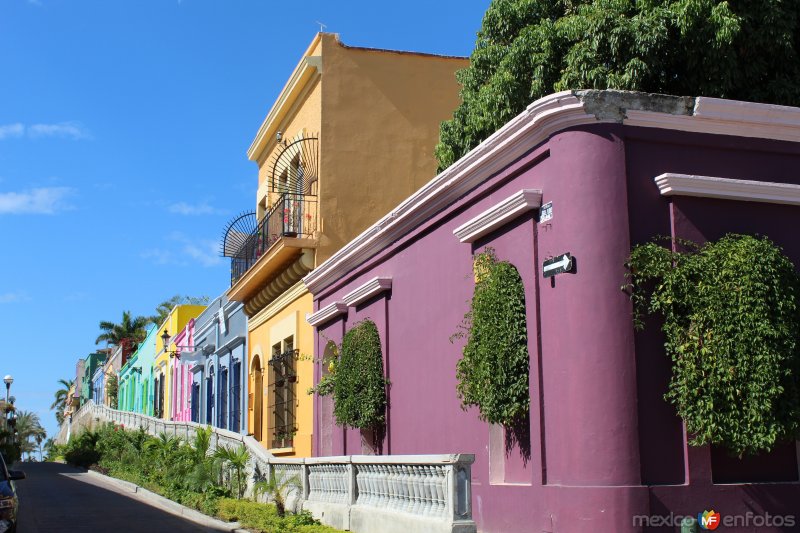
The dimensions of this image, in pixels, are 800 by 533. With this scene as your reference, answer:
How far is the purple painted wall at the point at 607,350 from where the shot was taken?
27.8ft

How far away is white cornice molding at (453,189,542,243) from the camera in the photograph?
9562mm

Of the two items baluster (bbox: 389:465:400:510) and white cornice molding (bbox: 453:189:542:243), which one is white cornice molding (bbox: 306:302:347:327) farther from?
baluster (bbox: 389:465:400:510)

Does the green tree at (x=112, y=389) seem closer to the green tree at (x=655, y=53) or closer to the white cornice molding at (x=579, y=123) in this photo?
the green tree at (x=655, y=53)

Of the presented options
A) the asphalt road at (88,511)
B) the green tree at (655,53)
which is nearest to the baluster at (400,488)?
the asphalt road at (88,511)

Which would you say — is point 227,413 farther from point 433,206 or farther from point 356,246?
point 433,206

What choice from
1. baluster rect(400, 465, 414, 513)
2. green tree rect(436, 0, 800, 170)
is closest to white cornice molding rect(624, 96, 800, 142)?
baluster rect(400, 465, 414, 513)

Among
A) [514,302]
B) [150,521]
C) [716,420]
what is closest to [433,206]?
[514,302]

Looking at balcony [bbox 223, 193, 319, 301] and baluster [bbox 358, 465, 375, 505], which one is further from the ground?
balcony [bbox 223, 193, 319, 301]

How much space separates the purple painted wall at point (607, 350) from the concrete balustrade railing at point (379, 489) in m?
0.92

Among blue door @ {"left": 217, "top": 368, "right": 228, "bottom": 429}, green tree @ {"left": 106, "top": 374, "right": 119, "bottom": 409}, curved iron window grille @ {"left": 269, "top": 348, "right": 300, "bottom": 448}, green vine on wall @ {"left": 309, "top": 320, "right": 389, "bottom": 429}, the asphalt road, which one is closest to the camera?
green vine on wall @ {"left": 309, "top": 320, "right": 389, "bottom": 429}

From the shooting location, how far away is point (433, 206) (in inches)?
484

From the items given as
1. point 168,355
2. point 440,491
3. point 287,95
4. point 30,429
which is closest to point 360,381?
point 440,491

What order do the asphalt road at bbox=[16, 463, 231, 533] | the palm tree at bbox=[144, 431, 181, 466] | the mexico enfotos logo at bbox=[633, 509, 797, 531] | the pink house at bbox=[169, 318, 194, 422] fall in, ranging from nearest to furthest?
1. the mexico enfotos logo at bbox=[633, 509, 797, 531]
2. the asphalt road at bbox=[16, 463, 231, 533]
3. the palm tree at bbox=[144, 431, 181, 466]
4. the pink house at bbox=[169, 318, 194, 422]

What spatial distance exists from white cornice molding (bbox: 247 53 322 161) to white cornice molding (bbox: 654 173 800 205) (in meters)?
10.0
